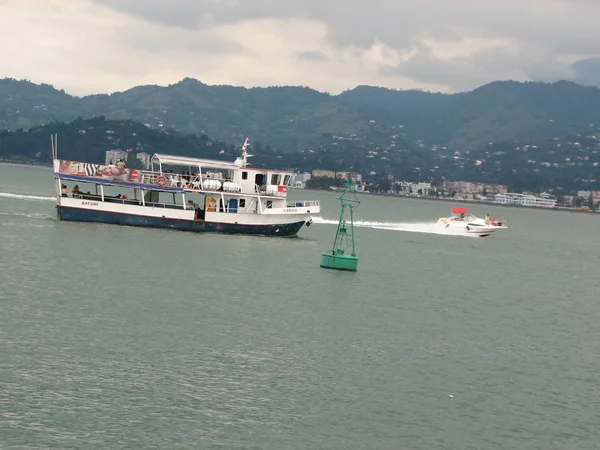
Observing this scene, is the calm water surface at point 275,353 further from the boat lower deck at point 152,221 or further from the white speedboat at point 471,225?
the white speedboat at point 471,225

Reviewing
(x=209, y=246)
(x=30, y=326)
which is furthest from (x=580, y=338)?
(x=209, y=246)

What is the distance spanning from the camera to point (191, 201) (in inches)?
3337

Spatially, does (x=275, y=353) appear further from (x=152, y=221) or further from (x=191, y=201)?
(x=191, y=201)

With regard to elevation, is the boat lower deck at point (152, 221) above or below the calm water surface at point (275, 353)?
above

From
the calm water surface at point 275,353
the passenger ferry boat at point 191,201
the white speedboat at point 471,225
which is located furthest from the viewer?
the white speedboat at point 471,225

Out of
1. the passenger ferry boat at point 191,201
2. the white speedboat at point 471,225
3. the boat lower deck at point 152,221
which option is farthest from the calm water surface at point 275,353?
the white speedboat at point 471,225

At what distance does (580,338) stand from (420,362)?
45.5ft

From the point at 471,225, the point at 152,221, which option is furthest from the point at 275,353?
the point at 471,225

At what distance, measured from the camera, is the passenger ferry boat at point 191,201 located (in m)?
83.4

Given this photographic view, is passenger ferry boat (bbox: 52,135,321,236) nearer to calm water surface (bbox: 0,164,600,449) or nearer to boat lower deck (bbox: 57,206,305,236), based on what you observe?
boat lower deck (bbox: 57,206,305,236)

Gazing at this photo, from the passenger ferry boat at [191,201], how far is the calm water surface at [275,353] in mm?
9900

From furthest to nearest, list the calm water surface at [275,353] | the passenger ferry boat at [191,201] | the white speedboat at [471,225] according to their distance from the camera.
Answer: the white speedboat at [471,225], the passenger ferry boat at [191,201], the calm water surface at [275,353]

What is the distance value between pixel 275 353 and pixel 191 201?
46507 millimetres

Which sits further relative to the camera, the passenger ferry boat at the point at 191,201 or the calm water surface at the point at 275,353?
the passenger ferry boat at the point at 191,201
